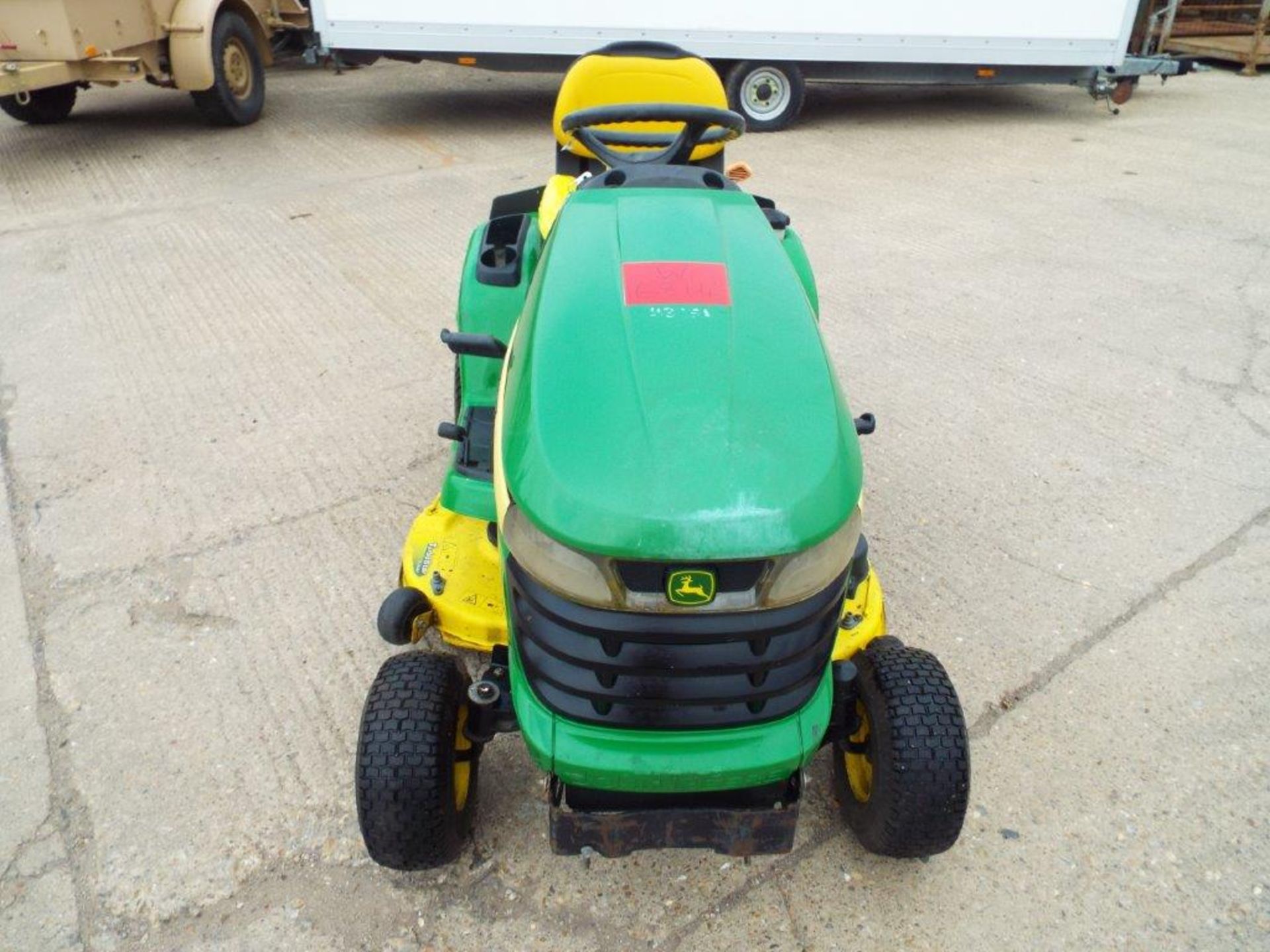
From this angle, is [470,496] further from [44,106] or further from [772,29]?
[44,106]

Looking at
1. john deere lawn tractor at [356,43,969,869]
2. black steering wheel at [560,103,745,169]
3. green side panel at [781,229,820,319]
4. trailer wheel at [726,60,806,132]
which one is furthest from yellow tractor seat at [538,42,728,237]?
trailer wheel at [726,60,806,132]

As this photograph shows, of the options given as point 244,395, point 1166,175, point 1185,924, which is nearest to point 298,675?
point 244,395

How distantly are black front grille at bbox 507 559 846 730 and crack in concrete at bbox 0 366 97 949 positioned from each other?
1115mm

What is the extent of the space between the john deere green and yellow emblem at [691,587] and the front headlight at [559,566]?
3.9 inches

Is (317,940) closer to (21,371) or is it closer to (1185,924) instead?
(1185,924)

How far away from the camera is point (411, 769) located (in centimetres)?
175

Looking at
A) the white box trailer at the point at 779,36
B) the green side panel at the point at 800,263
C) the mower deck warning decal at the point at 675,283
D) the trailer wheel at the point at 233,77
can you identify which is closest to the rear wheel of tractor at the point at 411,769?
the mower deck warning decal at the point at 675,283

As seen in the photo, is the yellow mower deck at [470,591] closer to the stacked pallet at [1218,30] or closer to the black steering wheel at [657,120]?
the black steering wheel at [657,120]

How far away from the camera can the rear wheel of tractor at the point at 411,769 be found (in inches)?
69.1

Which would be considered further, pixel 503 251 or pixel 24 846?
pixel 503 251

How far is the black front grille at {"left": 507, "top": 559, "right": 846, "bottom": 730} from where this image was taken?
148 centimetres

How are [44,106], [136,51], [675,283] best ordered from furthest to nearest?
[44,106], [136,51], [675,283]

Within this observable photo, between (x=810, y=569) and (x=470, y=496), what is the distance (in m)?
1.15

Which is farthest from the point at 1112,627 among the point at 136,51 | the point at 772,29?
the point at 136,51
